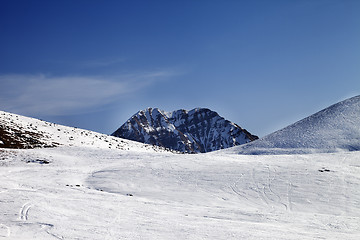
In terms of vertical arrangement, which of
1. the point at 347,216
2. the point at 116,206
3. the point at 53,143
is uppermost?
the point at 53,143

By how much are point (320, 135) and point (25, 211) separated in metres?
48.4

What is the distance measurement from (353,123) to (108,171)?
45.1 meters

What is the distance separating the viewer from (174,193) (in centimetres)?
2408

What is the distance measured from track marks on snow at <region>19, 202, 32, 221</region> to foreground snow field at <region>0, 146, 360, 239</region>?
4 cm

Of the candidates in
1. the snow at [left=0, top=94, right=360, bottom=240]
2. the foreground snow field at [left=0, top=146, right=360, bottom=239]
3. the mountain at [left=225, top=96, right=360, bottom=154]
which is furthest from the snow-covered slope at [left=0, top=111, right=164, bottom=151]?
the mountain at [left=225, top=96, right=360, bottom=154]

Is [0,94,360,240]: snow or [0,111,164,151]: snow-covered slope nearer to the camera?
[0,94,360,240]: snow

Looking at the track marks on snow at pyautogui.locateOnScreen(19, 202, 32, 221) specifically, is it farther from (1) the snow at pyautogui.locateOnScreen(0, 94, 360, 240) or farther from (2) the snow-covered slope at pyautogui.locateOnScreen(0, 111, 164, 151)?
(2) the snow-covered slope at pyautogui.locateOnScreen(0, 111, 164, 151)

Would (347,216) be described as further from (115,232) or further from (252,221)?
(115,232)

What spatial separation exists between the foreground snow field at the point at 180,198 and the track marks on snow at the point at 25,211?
0.04m

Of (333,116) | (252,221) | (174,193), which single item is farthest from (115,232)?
(333,116)

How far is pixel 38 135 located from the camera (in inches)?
2341

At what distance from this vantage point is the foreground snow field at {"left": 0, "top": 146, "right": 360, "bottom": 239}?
14250 millimetres

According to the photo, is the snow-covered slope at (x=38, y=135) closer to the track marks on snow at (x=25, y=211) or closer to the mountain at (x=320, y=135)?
the mountain at (x=320, y=135)

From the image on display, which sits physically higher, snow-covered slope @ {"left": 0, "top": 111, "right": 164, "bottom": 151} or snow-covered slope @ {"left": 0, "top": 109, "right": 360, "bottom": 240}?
snow-covered slope @ {"left": 0, "top": 111, "right": 164, "bottom": 151}
